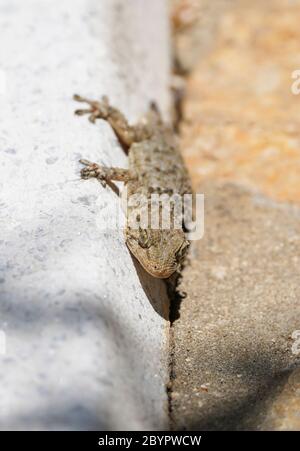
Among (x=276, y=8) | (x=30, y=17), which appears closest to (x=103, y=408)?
(x=30, y=17)

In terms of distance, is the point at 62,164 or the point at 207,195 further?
the point at 207,195

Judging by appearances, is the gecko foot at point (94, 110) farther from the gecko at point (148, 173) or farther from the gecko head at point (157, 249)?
the gecko head at point (157, 249)

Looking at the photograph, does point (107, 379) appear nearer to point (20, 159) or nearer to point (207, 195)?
point (20, 159)

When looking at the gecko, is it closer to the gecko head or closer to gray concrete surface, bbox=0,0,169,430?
the gecko head

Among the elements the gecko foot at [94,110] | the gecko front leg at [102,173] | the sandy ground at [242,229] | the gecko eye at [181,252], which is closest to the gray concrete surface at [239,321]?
the sandy ground at [242,229]

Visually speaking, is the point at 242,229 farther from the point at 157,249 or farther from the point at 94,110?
the point at 94,110

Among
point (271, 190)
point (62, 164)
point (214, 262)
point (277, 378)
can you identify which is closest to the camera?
point (277, 378)

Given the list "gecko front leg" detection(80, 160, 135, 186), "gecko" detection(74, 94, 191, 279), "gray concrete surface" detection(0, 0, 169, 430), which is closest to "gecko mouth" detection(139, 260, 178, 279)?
"gecko" detection(74, 94, 191, 279)
